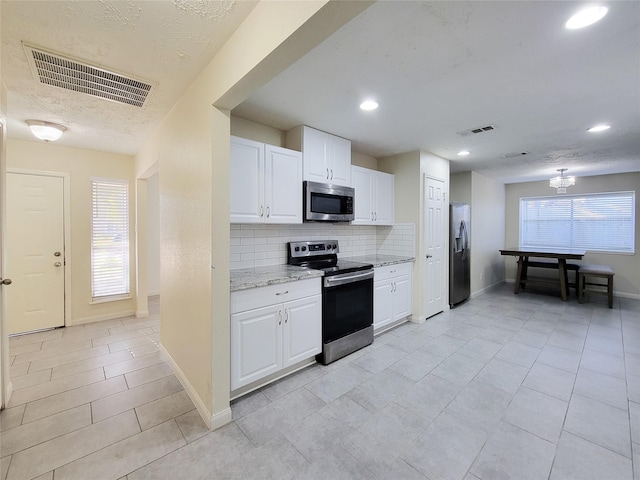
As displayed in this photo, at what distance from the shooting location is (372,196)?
12.6ft

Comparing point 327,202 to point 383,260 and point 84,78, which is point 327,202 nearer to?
point 383,260

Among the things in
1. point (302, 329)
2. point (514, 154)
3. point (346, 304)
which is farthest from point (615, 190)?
point (302, 329)

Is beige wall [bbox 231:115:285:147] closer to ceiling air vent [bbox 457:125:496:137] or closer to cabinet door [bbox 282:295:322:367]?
cabinet door [bbox 282:295:322:367]

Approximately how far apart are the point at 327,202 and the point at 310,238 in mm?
526

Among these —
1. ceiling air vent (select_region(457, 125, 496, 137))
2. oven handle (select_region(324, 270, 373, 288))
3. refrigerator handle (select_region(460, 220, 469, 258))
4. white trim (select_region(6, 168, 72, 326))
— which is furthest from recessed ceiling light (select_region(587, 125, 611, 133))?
white trim (select_region(6, 168, 72, 326))

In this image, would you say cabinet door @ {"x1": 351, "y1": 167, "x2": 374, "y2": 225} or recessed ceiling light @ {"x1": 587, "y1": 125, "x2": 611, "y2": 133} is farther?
cabinet door @ {"x1": 351, "y1": 167, "x2": 374, "y2": 225}

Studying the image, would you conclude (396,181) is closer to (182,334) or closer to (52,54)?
(182,334)

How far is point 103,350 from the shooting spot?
3066 mm

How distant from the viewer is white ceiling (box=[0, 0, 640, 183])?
4.71ft

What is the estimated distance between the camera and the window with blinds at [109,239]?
13.0 feet

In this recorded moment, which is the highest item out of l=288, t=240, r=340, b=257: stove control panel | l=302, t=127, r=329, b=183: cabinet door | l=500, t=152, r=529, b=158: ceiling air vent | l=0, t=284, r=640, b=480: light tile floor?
l=500, t=152, r=529, b=158: ceiling air vent

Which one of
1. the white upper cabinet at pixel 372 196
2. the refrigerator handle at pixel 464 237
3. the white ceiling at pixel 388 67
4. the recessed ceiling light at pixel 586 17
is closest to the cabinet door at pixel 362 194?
the white upper cabinet at pixel 372 196

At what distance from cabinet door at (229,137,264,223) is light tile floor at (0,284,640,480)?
1.53 m

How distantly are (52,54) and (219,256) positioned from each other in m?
1.60
